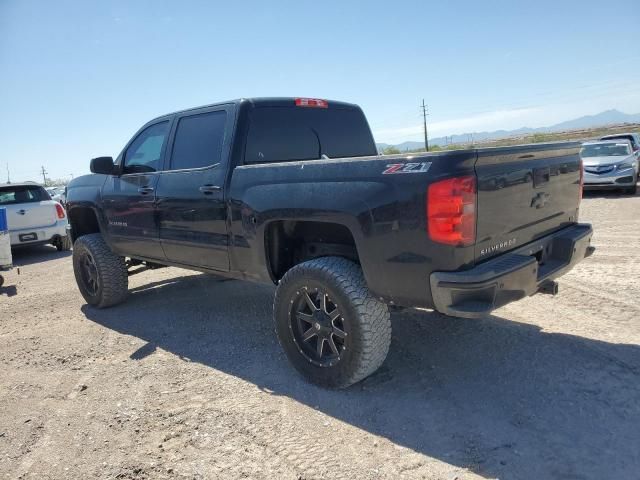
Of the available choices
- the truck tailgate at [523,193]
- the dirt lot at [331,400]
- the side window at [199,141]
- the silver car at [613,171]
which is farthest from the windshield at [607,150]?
the side window at [199,141]

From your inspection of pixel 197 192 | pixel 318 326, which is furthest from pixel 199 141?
pixel 318 326

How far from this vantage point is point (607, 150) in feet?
45.3

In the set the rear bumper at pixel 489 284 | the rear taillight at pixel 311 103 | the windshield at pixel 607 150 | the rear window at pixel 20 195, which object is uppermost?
the rear taillight at pixel 311 103

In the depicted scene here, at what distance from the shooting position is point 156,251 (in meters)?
4.74

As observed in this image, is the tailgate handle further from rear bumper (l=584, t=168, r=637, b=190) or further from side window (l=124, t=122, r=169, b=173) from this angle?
rear bumper (l=584, t=168, r=637, b=190)

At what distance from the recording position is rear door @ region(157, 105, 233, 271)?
390 centimetres

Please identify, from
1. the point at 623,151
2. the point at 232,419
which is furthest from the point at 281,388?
the point at 623,151

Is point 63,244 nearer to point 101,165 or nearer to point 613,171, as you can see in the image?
point 101,165

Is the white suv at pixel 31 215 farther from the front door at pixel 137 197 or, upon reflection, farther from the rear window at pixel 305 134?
the rear window at pixel 305 134

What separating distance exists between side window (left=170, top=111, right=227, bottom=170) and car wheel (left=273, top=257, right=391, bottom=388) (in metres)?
1.40

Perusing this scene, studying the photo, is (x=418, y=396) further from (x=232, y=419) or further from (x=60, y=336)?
(x=60, y=336)

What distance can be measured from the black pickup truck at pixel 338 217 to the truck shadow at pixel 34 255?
615cm

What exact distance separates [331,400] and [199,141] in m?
2.49

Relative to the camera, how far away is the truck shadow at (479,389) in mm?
2461
